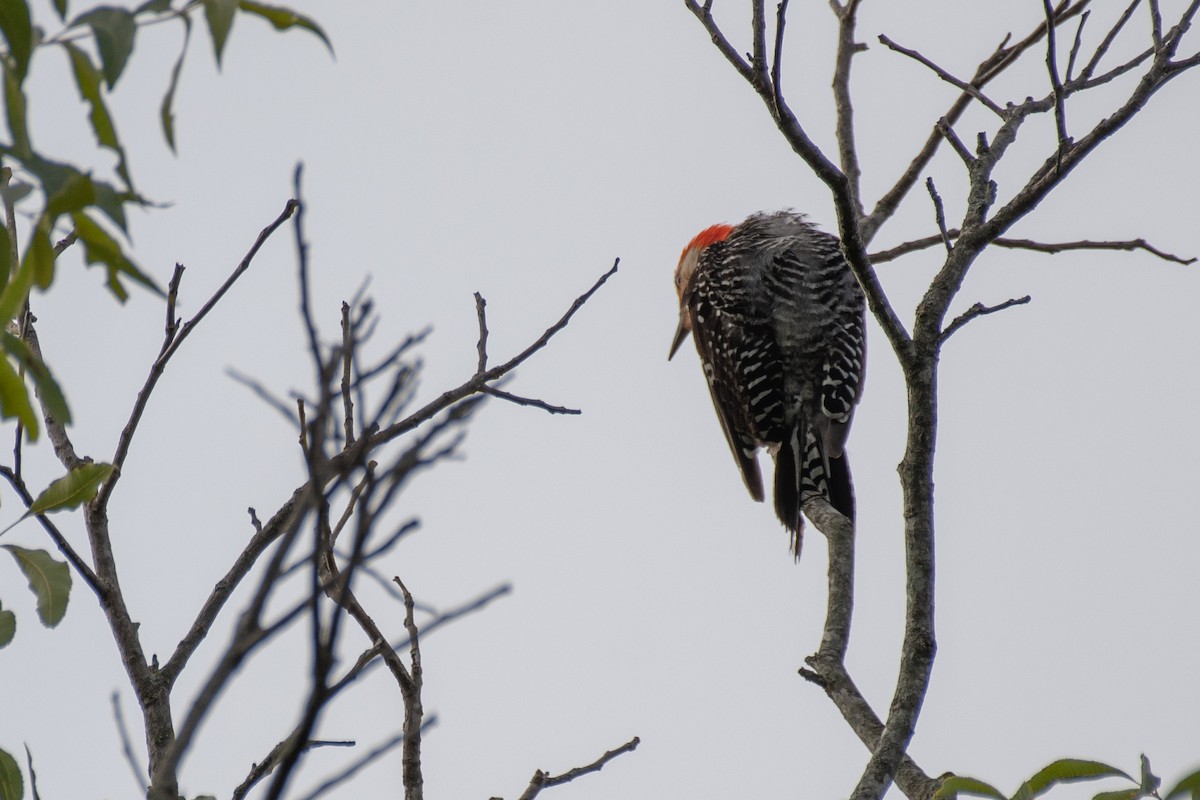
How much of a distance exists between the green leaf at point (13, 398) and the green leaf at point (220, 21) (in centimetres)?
41

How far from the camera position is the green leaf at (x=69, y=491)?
2014mm

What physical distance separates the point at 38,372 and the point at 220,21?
1.39ft

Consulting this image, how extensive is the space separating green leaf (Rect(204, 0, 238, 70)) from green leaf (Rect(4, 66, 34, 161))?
20 centimetres

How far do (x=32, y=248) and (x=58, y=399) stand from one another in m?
0.24

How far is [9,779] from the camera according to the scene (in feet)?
6.23

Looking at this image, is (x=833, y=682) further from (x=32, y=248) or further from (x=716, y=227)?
(x=716, y=227)

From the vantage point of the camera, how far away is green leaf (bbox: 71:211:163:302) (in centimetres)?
134

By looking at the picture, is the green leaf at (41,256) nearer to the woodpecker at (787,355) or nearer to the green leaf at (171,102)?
the green leaf at (171,102)

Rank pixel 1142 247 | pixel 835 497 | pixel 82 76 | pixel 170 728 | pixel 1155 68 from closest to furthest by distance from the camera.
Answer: pixel 82 76
pixel 170 728
pixel 1155 68
pixel 1142 247
pixel 835 497

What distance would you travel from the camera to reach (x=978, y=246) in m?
3.20

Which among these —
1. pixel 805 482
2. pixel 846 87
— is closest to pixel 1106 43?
pixel 846 87

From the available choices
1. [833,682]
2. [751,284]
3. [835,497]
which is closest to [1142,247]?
[833,682]

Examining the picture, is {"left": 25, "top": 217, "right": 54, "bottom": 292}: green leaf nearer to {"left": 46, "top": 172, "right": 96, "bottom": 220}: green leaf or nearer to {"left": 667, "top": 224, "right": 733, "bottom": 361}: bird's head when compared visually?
{"left": 46, "top": 172, "right": 96, "bottom": 220}: green leaf

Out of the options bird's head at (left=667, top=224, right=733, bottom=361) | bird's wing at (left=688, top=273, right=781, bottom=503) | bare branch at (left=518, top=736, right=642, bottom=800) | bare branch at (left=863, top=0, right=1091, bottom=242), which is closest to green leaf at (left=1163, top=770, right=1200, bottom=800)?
bare branch at (left=518, top=736, right=642, bottom=800)
